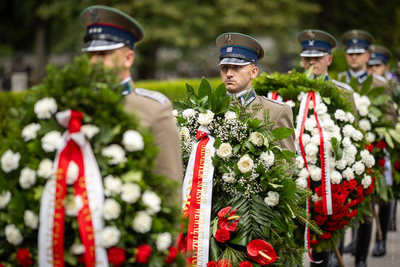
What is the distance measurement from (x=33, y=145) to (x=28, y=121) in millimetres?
187

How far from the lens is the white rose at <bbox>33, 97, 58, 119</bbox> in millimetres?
2730

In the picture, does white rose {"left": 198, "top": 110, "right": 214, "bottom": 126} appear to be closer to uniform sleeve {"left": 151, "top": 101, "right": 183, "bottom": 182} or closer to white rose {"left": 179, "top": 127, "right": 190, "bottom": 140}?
white rose {"left": 179, "top": 127, "right": 190, "bottom": 140}

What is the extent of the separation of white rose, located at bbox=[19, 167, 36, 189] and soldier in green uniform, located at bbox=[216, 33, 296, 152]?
2295mm

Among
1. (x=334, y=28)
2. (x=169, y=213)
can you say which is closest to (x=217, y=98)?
(x=169, y=213)

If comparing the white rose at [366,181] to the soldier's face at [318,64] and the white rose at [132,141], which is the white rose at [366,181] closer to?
the soldier's face at [318,64]

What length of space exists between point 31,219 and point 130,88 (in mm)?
916

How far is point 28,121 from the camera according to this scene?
113 inches

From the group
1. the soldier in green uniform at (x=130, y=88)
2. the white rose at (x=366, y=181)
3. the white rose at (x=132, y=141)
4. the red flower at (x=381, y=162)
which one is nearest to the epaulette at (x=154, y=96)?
the soldier in green uniform at (x=130, y=88)

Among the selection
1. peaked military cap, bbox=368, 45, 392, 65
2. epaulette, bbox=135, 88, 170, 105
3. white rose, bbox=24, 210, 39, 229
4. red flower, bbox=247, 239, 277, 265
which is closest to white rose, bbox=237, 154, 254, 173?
red flower, bbox=247, 239, 277, 265

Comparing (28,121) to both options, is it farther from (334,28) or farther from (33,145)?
(334,28)

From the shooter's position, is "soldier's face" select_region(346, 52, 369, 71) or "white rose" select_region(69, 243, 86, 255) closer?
"white rose" select_region(69, 243, 86, 255)

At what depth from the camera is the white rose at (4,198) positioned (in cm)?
277

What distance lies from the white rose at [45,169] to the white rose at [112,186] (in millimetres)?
266

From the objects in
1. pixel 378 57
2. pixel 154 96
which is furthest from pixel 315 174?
pixel 378 57
